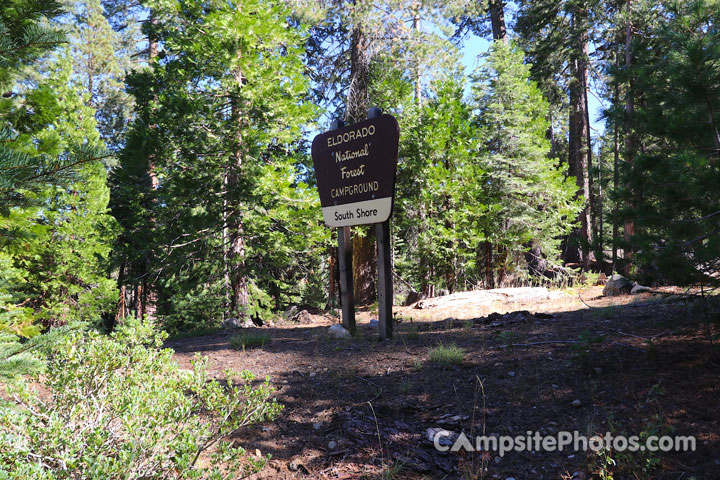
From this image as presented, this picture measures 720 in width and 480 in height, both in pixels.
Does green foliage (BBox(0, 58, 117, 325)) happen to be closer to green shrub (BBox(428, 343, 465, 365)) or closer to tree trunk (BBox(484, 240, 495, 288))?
tree trunk (BBox(484, 240, 495, 288))

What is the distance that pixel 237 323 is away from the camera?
8852 millimetres

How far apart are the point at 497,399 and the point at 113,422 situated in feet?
8.87

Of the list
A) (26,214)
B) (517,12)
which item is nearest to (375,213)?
(26,214)

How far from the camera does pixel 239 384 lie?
4.25m

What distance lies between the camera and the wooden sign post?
19.6ft

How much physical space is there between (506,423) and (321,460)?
134 centimetres

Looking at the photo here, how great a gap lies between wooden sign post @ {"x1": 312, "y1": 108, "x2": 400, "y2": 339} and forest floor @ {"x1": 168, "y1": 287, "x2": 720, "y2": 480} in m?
0.92

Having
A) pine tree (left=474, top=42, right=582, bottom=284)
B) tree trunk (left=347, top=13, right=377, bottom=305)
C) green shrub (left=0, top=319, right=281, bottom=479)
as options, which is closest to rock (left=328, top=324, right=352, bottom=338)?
green shrub (left=0, top=319, right=281, bottom=479)

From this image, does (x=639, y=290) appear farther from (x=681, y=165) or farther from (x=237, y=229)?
(x=237, y=229)

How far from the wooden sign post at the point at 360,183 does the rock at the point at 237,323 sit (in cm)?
313

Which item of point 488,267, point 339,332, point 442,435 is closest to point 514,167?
point 488,267

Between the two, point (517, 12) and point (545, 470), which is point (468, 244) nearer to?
point (545, 470)

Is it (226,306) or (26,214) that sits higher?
(26,214)

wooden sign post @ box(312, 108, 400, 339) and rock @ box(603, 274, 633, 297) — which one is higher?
wooden sign post @ box(312, 108, 400, 339)
